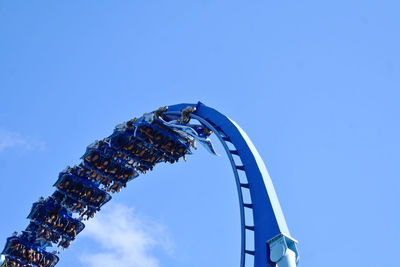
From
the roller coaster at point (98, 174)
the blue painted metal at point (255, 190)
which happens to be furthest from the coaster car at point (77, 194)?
the blue painted metal at point (255, 190)

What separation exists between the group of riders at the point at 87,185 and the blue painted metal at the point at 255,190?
660cm

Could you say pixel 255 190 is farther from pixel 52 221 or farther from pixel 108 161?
pixel 52 221

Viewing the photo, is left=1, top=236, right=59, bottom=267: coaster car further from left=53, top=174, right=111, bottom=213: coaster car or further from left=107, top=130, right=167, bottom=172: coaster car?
left=107, top=130, right=167, bottom=172: coaster car

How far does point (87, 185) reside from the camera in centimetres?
3203

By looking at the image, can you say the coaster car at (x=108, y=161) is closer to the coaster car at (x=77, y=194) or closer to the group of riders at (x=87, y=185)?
the group of riders at (x=87, y=185)

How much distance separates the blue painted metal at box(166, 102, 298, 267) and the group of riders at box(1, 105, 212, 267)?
6604 millimetres

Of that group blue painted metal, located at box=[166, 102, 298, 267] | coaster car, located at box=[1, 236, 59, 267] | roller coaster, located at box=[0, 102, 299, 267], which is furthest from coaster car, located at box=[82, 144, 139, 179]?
blue painted metal, located at box=[166, 102, 298, 267]

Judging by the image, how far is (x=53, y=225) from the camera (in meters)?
32.2

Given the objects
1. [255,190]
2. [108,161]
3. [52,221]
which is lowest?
[255,190]

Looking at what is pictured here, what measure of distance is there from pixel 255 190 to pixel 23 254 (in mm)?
18036

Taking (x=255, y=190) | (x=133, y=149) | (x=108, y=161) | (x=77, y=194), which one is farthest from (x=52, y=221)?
(x=255, y=190)

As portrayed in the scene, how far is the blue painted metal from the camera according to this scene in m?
18.8

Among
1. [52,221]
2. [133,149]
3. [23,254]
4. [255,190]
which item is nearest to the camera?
[255,190]

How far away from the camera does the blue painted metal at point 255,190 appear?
18.8 meters
